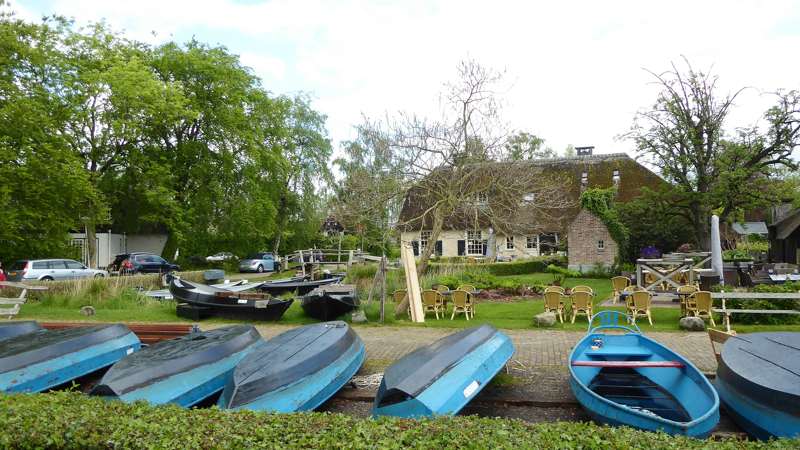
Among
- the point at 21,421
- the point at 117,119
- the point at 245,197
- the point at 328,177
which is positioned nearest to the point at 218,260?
the point at 245,197

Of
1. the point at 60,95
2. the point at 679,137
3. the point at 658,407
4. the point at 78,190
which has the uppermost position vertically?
the point at 60,95

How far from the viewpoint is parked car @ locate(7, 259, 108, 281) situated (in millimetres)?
24672

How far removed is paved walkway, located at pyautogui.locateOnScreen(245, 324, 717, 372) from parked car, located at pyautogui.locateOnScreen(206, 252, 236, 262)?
28150mm

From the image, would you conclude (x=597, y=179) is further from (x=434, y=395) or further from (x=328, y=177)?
(x=434, y=395)

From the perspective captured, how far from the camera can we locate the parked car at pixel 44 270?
971 inches

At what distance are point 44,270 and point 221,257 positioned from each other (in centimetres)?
1569

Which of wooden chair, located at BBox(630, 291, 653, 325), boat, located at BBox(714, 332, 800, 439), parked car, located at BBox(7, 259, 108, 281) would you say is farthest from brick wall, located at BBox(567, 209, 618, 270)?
boat, located at BBox(714, 332, 800, 439)

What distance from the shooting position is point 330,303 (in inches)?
564

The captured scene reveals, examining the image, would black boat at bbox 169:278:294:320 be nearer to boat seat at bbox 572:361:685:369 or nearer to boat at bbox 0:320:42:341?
boat at bbox 0:320:42:341

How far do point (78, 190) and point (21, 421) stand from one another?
23.5m

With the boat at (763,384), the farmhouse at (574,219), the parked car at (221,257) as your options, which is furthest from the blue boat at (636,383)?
the parked car at (221,257)

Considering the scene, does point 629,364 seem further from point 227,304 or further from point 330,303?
point 227,304

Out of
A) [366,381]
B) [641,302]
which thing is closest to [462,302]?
[641,302]

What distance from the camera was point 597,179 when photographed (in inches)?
1623
